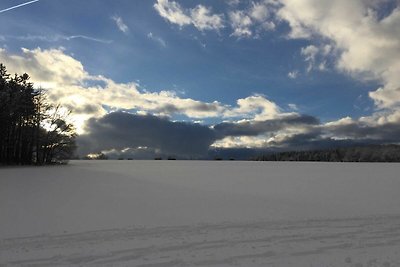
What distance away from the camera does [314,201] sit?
634 inches

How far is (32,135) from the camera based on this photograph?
146ft

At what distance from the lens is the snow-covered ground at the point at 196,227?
8.34 m

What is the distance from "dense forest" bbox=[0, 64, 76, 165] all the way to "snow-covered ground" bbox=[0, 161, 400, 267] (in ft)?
85.0

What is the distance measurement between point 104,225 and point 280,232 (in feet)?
15.5

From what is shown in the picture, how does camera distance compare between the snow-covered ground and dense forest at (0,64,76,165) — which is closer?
the snow-covered ground

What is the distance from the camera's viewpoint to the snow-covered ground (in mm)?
8344

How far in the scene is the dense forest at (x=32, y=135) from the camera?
42125 millimetres

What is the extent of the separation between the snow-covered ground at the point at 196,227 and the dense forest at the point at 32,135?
2590 cm

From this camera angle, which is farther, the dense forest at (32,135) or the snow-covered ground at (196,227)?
the dense forest at (32,135)

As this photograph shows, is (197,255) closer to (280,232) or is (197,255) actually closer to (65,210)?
(280,232)

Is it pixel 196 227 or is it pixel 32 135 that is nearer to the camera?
pixel 196 227

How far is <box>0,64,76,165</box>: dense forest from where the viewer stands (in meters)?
42.1

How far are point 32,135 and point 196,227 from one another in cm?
3793

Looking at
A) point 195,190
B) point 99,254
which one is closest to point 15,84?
point 195,190
